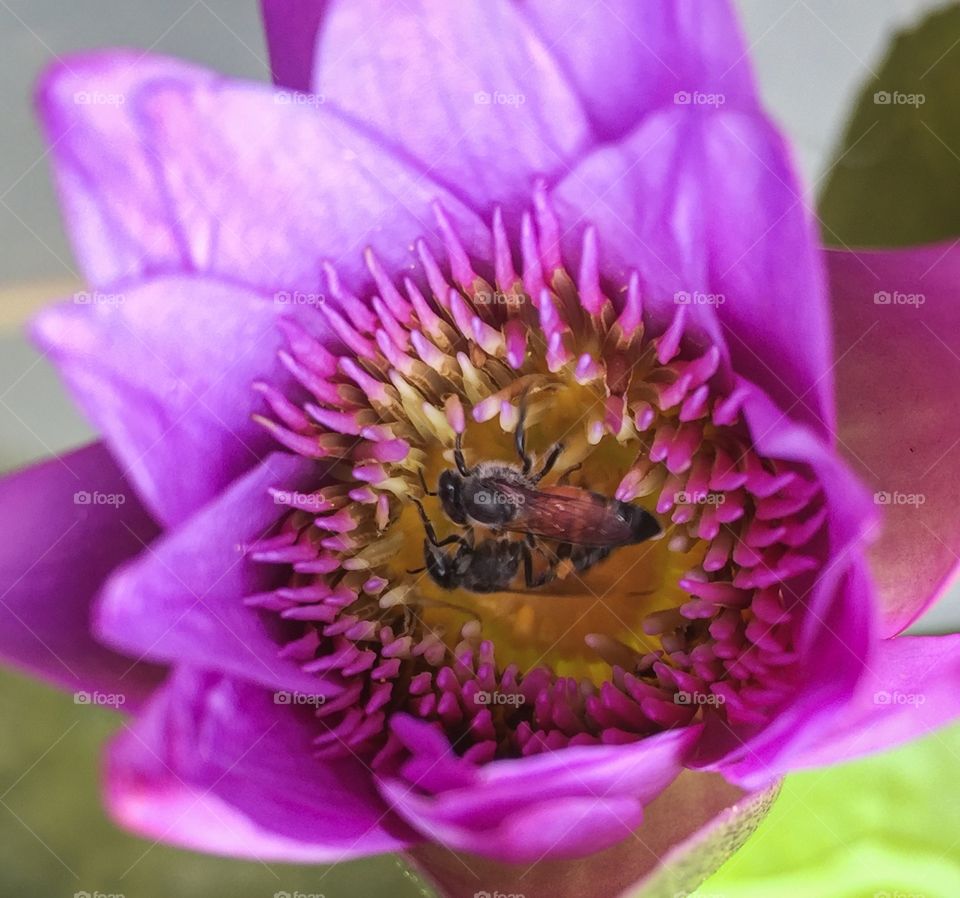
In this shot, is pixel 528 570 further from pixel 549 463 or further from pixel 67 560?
pixel 67 560

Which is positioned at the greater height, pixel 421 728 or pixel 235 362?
pixel 235 362

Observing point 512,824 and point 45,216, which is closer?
point 512,824

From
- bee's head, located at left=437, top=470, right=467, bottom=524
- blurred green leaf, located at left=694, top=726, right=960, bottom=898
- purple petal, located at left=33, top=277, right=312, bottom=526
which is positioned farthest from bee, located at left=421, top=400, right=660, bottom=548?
blurred green leaf, located at left=694, top=726, right=960, bottom=898

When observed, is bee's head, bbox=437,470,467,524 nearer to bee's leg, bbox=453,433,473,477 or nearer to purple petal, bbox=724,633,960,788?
bee's leg, bbox=453,433,473,477

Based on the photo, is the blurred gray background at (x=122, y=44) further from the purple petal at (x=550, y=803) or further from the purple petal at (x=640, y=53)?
the purple petal at (x=550, y=803)

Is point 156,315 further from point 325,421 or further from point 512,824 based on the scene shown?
point 512,824

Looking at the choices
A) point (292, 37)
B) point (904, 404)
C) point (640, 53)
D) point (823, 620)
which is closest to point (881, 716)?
point (823, 620)

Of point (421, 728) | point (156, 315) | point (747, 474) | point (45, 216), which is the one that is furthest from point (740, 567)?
point (45, 216)

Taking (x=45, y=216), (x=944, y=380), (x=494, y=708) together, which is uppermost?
(x=45, y=216)
